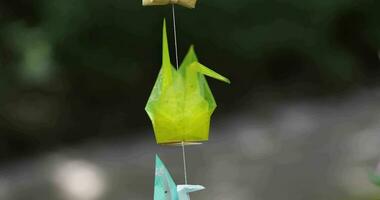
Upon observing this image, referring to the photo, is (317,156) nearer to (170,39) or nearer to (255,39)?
(255,39)

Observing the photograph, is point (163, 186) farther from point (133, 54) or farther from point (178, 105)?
point (133, 54)

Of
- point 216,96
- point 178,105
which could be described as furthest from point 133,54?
point 178,105

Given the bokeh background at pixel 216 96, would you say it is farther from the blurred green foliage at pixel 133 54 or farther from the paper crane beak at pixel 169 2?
the paper crane beak at pixel 169 2

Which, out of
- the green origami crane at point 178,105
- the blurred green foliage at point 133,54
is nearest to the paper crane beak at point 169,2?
the green origami crane at point 178,105

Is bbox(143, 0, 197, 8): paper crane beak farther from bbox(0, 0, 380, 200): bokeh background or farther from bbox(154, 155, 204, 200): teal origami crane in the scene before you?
bbox(0, 0, 380, 200): bokeh background

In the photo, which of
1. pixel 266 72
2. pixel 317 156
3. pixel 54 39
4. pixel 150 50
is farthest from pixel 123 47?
pixel 317 156

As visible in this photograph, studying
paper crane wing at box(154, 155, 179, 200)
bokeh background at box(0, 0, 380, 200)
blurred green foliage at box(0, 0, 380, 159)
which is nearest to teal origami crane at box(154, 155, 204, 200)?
paper crane wing at box(154, 155, 179, 200)

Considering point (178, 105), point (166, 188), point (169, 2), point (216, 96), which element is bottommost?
point (166, 188)
